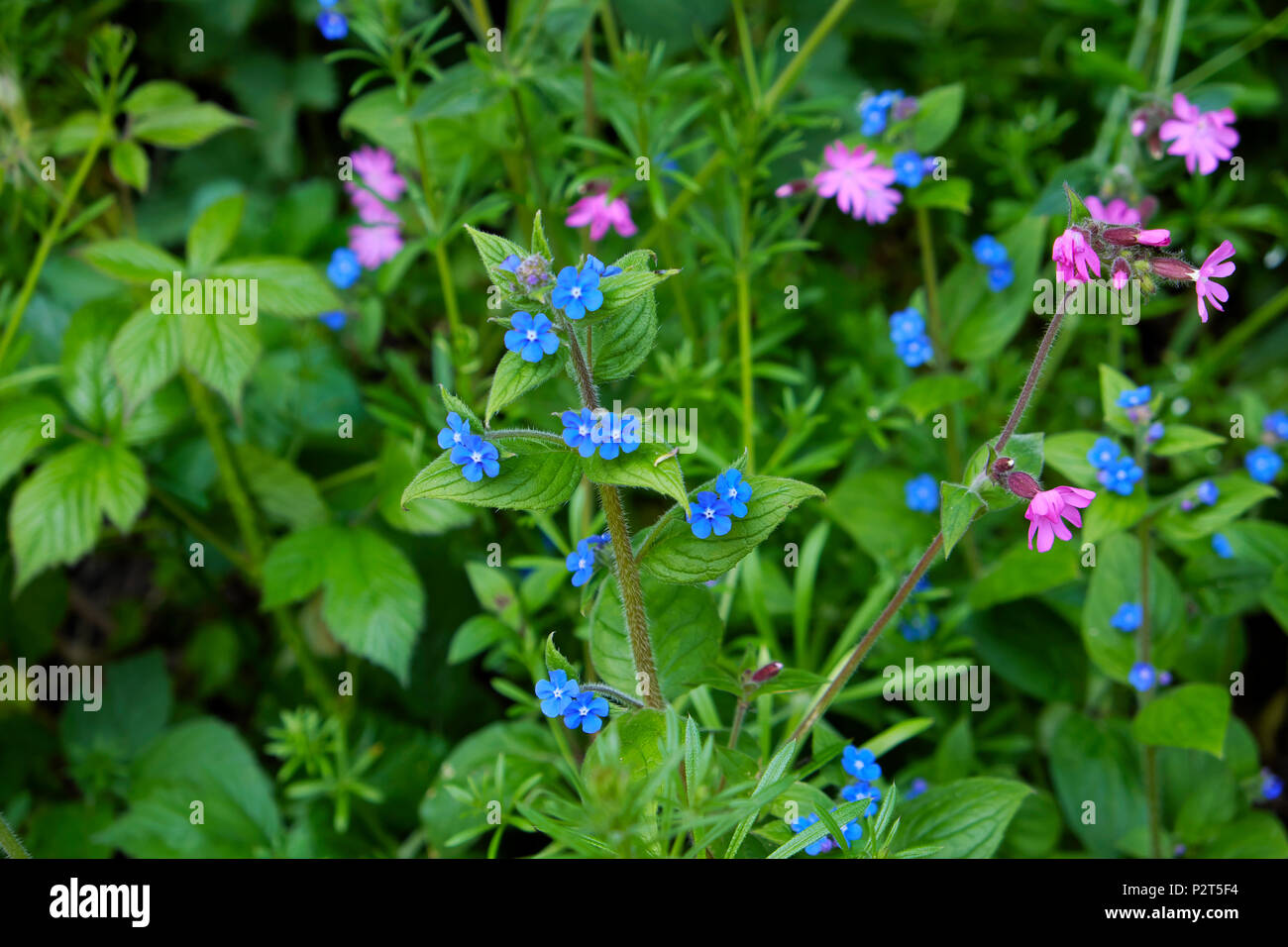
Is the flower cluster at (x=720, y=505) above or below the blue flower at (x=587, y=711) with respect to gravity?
above

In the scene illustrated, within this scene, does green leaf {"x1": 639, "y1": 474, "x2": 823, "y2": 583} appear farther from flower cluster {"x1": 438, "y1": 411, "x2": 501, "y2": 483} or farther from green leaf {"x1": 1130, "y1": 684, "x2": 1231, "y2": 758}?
green leaf {"x1": 1130, "y1": 684, "x2": 1231, "y2": 758}

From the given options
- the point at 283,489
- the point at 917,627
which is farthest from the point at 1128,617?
the point at 283,489

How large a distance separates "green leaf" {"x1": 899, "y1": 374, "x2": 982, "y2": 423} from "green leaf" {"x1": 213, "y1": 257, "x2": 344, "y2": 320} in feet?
3.86

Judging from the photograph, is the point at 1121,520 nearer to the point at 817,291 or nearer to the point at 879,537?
the point at 879,537

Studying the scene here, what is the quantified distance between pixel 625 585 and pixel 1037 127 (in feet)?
6.24

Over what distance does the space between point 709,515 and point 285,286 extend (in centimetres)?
127

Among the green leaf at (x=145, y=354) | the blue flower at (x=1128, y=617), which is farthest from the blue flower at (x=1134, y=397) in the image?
the green leaf at (x=145, y=354)

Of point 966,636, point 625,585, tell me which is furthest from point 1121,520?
point 625,585

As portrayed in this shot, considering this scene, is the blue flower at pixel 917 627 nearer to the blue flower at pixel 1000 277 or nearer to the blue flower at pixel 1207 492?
the blue flower at pixel 1207 492

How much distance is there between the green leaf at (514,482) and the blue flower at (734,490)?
19 cm

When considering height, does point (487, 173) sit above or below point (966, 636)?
above

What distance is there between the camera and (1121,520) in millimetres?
1899

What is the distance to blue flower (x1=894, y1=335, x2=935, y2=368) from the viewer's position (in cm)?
220

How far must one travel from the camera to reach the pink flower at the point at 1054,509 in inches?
53.3
